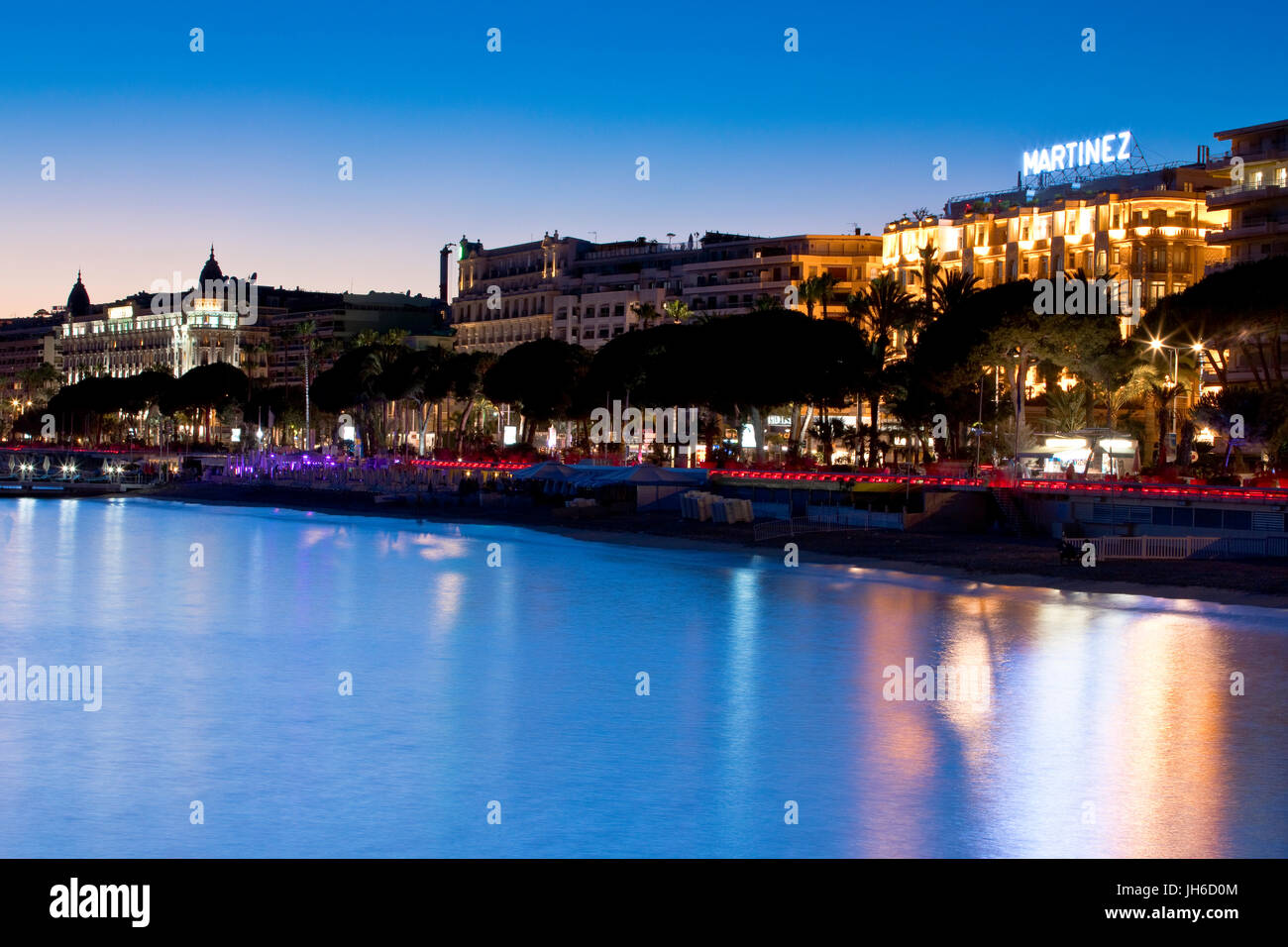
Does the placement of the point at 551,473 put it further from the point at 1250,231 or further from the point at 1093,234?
the point at 1093,234

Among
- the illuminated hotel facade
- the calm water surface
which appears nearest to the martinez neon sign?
the illuminated hotel facade

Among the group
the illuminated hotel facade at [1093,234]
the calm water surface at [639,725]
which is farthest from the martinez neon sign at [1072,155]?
the calm water surface at [639,725]

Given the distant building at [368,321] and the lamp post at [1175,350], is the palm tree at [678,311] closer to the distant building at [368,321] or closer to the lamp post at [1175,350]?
the lamp post at [1175,350]

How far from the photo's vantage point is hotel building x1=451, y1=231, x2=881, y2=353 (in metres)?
125

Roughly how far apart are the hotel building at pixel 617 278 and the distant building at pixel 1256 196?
3676 cm

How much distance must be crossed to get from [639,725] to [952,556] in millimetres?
26592

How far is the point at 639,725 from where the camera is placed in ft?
70.0

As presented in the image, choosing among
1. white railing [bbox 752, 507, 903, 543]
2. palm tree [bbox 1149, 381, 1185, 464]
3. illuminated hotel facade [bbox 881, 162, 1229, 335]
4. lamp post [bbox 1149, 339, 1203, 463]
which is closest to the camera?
white railing [bbox 752, 507, 903, 543]

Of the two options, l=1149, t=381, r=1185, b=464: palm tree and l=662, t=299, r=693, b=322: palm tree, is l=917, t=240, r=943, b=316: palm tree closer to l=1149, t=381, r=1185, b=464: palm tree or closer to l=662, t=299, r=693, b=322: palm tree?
l=1149, t=381, r=1185, b=464: palm tree

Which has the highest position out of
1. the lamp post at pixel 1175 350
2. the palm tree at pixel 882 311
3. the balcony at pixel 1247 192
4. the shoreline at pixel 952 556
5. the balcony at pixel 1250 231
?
the balcony at pixel 1247 192

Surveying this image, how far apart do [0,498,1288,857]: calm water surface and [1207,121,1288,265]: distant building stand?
52.5m

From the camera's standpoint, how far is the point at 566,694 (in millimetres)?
23891

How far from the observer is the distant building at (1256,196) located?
81.2 m

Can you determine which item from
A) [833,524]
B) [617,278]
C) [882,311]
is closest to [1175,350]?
[833,524]
